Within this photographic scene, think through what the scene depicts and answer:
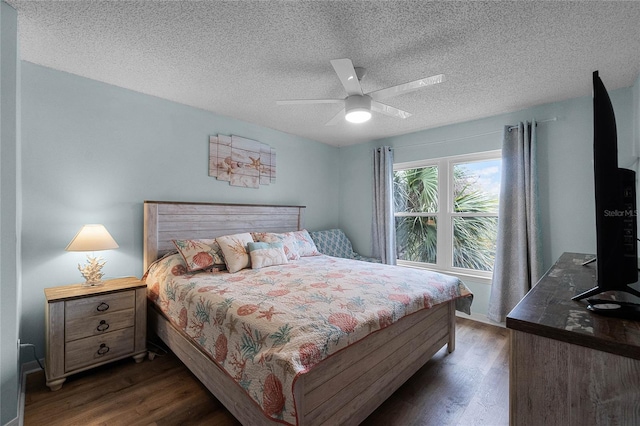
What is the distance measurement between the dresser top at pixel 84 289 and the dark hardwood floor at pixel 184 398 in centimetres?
65

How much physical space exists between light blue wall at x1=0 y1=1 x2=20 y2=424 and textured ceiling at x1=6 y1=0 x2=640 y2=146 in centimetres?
22

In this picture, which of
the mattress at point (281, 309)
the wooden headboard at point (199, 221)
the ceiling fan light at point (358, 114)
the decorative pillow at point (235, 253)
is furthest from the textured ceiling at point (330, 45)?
the mattress at point (281, 309)

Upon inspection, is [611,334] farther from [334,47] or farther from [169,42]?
[169,42]

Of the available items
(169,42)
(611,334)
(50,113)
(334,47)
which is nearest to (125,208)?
(50,113)

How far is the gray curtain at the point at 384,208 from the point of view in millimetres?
4000

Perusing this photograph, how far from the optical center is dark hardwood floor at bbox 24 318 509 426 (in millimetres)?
1683

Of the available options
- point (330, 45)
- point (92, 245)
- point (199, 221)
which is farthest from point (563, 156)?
point (92, 245)

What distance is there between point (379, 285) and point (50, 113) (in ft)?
9.88

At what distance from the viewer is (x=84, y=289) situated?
7.00ft

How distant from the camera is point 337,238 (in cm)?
430

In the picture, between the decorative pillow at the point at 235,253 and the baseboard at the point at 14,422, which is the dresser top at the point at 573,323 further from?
the baseboard at the point at 14,422

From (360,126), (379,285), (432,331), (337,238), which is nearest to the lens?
(379,285)

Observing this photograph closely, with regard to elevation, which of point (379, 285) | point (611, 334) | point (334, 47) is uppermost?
point (334, 47)

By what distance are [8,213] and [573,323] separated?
2.58 meters
